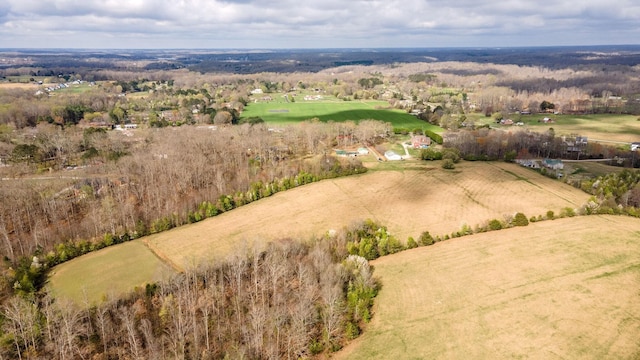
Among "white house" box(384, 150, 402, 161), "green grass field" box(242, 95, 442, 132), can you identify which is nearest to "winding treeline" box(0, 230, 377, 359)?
"white house" box(384, 150, 402, 161)

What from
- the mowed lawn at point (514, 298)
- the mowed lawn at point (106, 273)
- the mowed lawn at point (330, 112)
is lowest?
the mowed lawn at point (106, 273)

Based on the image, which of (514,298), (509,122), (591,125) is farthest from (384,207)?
(591,125)

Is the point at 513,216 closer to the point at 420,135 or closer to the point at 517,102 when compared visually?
the point at 420,135

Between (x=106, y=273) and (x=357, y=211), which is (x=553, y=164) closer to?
(x=357, y=211)

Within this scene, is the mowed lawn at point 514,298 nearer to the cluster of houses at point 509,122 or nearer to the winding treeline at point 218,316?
the winding treeline at point 218,316

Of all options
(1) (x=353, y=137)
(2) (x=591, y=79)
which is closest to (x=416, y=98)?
(1) (x=353, y=137)

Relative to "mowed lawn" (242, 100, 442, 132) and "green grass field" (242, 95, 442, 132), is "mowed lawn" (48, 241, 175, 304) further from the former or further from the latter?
"mowed lawn" (242, 100, 442, 132)

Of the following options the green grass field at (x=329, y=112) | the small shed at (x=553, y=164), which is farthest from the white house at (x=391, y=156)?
the green grass field at (x=329, y=112)
